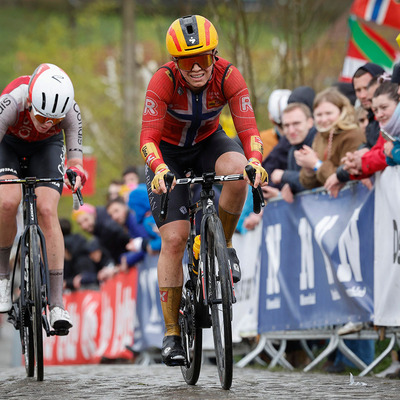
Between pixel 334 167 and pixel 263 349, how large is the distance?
2.67 metres

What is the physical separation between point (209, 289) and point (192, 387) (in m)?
0.89

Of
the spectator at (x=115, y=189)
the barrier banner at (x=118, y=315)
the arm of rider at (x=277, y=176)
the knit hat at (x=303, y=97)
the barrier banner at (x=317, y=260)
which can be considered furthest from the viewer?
the spectator at (x=115, y=189)

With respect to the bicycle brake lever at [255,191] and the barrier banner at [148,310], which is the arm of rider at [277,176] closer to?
the barrier banner at [148,310]

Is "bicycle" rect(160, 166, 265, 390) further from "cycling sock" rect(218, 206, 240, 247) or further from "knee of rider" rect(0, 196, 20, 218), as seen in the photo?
"knee of rider" rect(0, 196, 20, 218)

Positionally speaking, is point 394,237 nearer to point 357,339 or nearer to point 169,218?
point 357,339

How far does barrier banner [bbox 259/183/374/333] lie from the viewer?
340 inches

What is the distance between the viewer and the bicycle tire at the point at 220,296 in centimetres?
625

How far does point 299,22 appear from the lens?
15.5 meters

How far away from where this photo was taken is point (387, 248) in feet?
26.6

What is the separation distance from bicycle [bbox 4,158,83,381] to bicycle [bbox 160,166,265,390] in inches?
47.7

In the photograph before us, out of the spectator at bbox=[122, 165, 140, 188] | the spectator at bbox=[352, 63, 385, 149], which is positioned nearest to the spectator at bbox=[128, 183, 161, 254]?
the spectator at bbox=[122, 165, 140, 188]

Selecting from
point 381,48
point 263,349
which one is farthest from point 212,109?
point 381,48

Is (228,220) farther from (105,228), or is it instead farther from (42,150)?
(105,228)

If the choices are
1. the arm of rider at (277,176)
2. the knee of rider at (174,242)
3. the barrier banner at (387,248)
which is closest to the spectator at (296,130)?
the arm of rider at (277,176)
